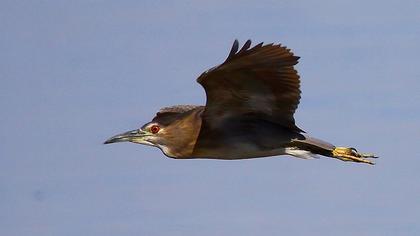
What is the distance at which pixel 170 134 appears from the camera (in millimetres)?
22844

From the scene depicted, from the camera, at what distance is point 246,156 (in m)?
22.5

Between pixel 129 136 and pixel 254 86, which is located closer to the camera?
pixel 254 86

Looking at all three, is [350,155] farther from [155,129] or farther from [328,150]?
[155,129]

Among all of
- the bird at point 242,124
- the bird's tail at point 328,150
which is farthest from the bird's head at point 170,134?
the bird's tail at point 328,150

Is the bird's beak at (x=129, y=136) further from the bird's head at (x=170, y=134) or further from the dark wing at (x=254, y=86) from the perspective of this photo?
the dark wing at (x=254, y=86)

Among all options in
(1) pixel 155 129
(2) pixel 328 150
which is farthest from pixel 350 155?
(1) pixel 155 129

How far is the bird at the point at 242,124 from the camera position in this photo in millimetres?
21594

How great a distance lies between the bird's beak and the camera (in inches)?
907

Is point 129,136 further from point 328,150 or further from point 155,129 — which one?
point 328,150

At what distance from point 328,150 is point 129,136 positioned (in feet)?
10.9

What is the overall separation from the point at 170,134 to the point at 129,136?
75 cm

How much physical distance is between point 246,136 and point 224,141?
1.26ft

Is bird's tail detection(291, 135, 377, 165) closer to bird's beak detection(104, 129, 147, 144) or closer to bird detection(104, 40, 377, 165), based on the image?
bird detection(104, 40, 377, 165)

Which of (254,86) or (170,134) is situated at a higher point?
(254,86)
